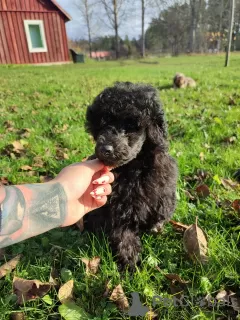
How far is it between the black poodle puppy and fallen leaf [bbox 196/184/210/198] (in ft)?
1.64

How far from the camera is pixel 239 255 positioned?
193 centimetres

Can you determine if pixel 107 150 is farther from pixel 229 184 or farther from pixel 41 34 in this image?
pixel 41 34

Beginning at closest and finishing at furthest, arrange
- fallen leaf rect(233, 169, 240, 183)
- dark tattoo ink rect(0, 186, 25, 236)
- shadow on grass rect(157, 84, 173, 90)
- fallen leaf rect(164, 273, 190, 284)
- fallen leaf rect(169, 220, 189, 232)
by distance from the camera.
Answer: dark tattoo ink rect(0, 186, 25, 236) → fallen leaf rect(164, 273, 190, 284) → fallen leaf rect(169, 220, 189, 232) → fallen leaf rect(233, 169, 240, 183) → shadow on grass rect(157, 84, 173, 90)

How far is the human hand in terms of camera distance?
166cm

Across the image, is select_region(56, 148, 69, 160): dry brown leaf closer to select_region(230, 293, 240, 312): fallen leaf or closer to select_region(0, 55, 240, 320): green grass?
select_region(0, 55, 240, 320): green grass

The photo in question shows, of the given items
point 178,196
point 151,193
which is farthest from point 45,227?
point 178,196

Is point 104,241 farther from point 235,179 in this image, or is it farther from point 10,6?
point 10,6

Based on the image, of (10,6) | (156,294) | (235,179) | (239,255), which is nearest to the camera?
(156,294)

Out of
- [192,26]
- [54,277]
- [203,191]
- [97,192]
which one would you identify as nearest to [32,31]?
[203,191]

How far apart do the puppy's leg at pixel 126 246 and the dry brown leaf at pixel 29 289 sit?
567 mm

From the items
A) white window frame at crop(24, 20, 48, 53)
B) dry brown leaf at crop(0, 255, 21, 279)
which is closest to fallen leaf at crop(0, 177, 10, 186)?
dry brown leaf at crop(0, 255, 21, 279)

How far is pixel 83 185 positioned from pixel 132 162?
1.97 ft

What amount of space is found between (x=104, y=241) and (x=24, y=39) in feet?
66.5

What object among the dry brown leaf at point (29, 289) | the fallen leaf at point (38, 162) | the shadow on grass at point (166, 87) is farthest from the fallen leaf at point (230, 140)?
the shadow on grass at point (166, 87)
